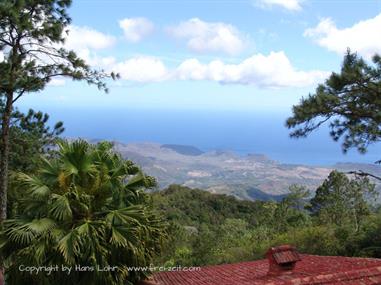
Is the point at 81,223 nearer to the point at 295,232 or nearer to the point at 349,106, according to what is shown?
the point at 349,106

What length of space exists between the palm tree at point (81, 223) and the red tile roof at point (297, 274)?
3.60 ft

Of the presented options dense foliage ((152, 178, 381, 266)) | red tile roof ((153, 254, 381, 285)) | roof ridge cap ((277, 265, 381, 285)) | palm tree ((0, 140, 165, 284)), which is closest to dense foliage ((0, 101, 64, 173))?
dense foliage ((152, 178, 381, 266))

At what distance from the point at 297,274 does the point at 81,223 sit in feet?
13.7

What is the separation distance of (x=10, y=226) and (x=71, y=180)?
54.6 inches

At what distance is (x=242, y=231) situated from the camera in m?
28.6

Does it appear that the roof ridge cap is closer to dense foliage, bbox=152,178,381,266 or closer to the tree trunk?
dense foliage, bbox=152,178,381,266

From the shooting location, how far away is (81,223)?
8344 millimetres

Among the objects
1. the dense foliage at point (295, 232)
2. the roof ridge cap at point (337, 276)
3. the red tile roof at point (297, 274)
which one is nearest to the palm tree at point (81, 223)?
the red tile roof at point (297, 274)

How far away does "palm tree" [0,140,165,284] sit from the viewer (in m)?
7.99

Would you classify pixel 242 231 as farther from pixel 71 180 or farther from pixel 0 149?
pixel 71 180

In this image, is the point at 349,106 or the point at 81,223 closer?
the point at 81,223

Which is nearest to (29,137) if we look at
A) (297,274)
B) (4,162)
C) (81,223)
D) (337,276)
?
(4,162)

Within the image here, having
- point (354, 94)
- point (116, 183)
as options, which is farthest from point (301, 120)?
point (116, 183)

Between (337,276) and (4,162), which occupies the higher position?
(4,162)
